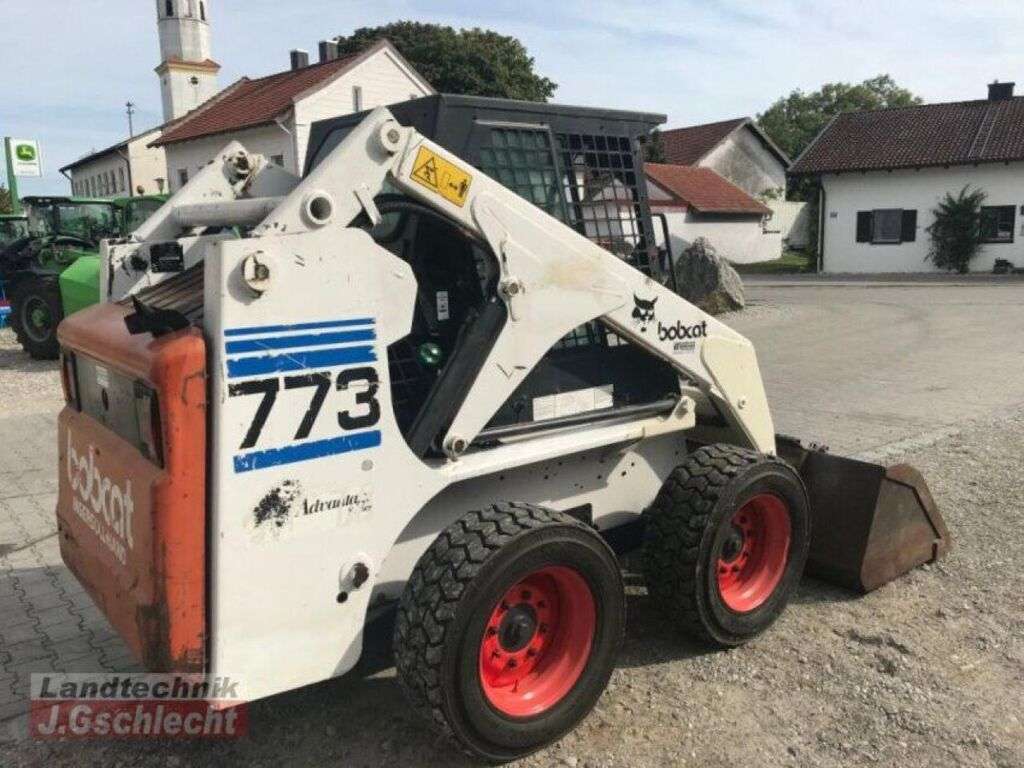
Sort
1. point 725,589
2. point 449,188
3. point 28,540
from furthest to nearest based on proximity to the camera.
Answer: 1. point 28,540
2. point 725,589
3. point 449,188

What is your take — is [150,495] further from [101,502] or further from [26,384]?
[26,384]

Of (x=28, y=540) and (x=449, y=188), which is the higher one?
(x=449, y=188)

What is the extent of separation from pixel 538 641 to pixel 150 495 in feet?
4.85

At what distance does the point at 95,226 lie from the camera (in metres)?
16.4

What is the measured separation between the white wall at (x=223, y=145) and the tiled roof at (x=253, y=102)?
0.99 ft

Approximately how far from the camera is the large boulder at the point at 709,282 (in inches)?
690

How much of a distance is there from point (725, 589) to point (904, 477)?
1.26 m

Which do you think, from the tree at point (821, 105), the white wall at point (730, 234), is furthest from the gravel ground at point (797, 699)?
the tree at point (821, 105)

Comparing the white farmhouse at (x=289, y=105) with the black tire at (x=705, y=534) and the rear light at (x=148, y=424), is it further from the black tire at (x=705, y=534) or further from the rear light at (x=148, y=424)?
the rear light at (x=148, y=424)

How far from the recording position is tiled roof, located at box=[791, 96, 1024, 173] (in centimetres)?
2862

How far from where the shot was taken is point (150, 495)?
2484mm

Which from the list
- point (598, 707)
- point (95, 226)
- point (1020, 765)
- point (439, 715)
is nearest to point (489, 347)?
point (439, 715)

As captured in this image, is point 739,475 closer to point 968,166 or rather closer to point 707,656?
point 707,656

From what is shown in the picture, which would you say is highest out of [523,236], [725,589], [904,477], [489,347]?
[523,236]
